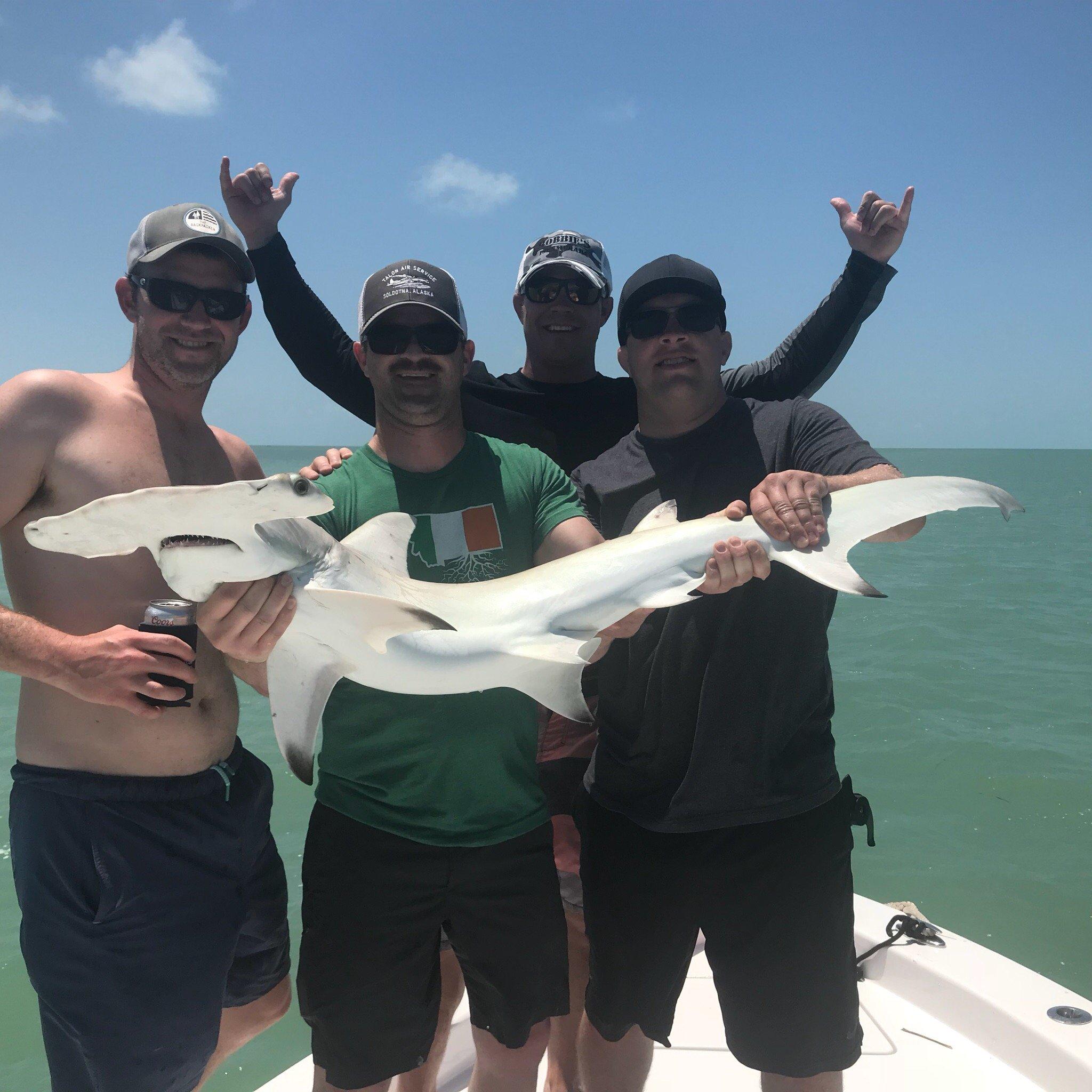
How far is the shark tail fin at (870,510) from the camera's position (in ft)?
8.70

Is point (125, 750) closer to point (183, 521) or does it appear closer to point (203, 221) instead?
point (183, 521)

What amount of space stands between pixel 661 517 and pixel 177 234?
235cm

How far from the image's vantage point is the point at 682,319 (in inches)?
136

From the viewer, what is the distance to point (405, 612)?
237cm

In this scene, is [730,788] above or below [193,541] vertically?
below

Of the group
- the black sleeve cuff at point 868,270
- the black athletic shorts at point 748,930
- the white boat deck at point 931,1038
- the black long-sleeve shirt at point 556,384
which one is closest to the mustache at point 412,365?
the black long-sleeve shirt at point 556,384

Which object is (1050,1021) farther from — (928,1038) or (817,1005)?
(817,1005)

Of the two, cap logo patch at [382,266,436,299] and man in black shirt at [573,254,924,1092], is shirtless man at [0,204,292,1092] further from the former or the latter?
man in black shirt at [573,254,924,1092]

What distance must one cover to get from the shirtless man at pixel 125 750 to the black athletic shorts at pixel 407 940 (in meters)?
0.52

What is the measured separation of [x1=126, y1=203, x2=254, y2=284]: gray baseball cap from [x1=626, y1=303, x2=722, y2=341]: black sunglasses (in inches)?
71.4

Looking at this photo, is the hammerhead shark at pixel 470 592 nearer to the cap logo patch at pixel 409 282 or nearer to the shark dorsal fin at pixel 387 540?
the shark dorsal fin at pixel 387 540

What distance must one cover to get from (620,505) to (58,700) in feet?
7.84

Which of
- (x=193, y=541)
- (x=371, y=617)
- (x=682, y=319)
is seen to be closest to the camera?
(x=193, y=541)

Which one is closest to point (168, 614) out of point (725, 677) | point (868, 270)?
point (725, 677)
